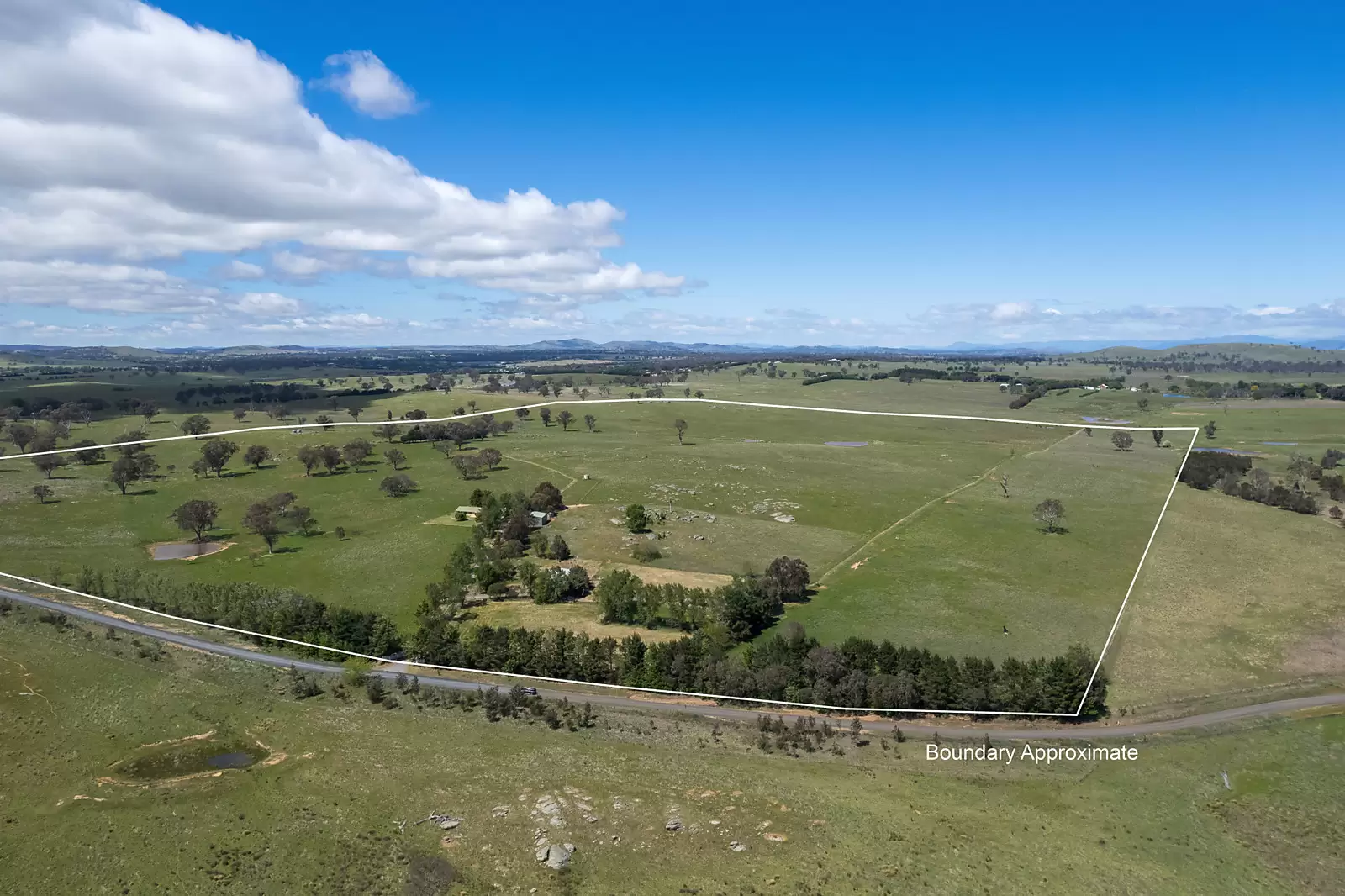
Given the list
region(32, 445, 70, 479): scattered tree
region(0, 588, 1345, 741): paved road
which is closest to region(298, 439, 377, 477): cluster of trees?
region(32, 445, 70, 479): scattered tree

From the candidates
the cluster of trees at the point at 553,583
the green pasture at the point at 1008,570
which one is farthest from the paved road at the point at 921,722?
the cluster of trees at the point at 553,583

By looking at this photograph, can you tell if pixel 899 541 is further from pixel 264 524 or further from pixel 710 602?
pixel 264 524

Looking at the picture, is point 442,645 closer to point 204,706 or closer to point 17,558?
point 204,706

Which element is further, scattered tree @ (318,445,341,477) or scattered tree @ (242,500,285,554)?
scattered tree @ (318,445,341,477)

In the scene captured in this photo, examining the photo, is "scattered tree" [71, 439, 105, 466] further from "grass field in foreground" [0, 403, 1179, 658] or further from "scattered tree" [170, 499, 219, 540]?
"scattered tree" [170, 499, 219, 540]

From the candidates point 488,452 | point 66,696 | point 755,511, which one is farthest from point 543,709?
point 488,452

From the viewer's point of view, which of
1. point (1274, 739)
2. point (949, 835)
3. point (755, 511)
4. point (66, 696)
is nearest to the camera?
point (949, 835)

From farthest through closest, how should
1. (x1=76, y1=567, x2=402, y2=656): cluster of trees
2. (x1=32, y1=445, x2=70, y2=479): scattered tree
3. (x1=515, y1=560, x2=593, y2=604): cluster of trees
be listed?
(x1=32, y1=445, x2=70, y2=479): scattered tree, (x1=515, y1=560, x2=593, y2=604): cluster of trees, (x1=76, y1=567, x2=402, y2=656): cluster of trees
